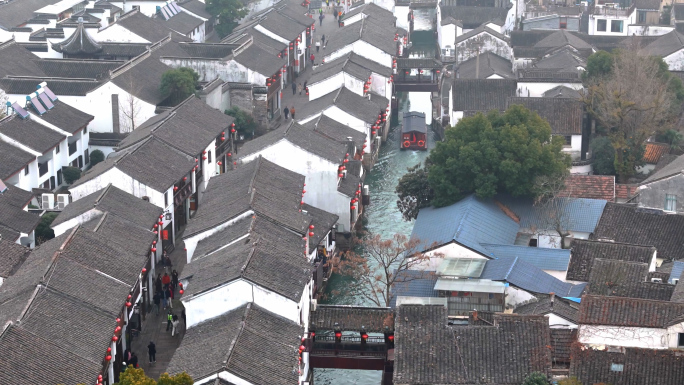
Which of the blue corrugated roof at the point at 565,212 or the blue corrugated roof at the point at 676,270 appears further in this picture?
the blue corrugated roof at the point at 565,212

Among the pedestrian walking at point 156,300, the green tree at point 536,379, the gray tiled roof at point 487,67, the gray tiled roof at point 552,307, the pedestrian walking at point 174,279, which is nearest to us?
the green tree at point 536,379

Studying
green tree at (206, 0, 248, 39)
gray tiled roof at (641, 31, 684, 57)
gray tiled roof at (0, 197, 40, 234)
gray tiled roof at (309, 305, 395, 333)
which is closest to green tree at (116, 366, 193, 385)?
gray tiled roof at (309, 305, 395, 333)

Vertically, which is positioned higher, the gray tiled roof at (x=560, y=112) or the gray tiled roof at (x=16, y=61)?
the gray tiled roof at (x=16, y=61)

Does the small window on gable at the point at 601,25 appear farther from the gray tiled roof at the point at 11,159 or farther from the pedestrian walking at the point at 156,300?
the pedestrian walking at the point at 156,300

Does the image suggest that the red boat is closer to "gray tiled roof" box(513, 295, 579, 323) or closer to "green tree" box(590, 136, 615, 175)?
"green tree" box(590, 136, 615, 175)

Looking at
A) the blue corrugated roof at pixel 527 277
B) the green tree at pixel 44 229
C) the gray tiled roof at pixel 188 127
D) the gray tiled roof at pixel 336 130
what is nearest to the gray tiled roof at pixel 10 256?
the green tree at pixel 44 229

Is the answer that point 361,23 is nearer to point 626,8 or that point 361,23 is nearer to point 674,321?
point 626,8

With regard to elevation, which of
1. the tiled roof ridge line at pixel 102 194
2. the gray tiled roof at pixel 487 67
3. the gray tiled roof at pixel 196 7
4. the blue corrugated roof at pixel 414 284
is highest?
the gray tiled roof at pixel 196 7
